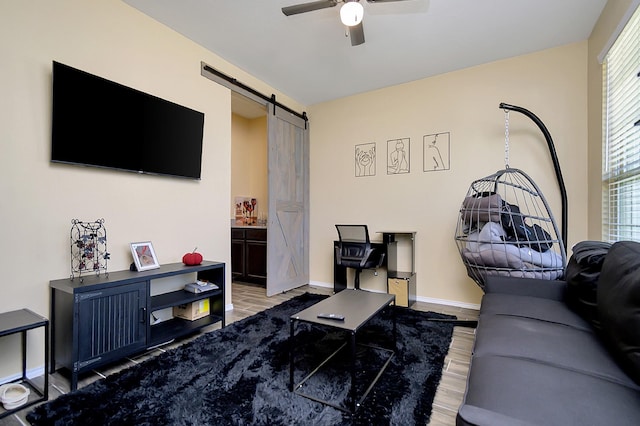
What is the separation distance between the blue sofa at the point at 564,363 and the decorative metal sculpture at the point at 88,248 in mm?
2670

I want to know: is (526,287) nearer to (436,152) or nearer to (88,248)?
(436,152)

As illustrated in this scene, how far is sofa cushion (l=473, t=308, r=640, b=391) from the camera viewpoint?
1.24 m

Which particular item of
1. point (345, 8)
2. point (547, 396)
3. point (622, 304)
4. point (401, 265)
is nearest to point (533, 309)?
point (622, 304)

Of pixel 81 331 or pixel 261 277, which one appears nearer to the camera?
pixel 81 331

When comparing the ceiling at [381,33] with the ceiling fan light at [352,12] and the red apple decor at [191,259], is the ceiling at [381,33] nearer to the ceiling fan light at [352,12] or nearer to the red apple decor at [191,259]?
the ceiling fan light at [352,12]

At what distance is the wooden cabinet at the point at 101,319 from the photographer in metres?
1.92

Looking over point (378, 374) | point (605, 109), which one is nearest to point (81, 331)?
point (378, 374)

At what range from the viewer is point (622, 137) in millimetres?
2361

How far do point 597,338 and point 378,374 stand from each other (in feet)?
4.14

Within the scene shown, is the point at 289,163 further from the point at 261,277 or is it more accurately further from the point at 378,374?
the point at 378,374

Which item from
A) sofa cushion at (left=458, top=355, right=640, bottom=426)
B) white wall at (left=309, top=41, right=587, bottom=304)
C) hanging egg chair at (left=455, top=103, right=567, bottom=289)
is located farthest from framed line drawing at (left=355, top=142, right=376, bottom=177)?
sofa cushion at (left=458, top=355, right=640, bottom=426)

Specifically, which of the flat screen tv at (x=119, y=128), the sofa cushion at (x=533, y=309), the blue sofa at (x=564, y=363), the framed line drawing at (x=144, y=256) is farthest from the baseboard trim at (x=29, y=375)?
the sofa cushion at (x=533, y=309)

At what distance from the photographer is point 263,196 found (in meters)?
5.75

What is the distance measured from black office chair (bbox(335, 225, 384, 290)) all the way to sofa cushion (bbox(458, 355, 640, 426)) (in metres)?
2.36
